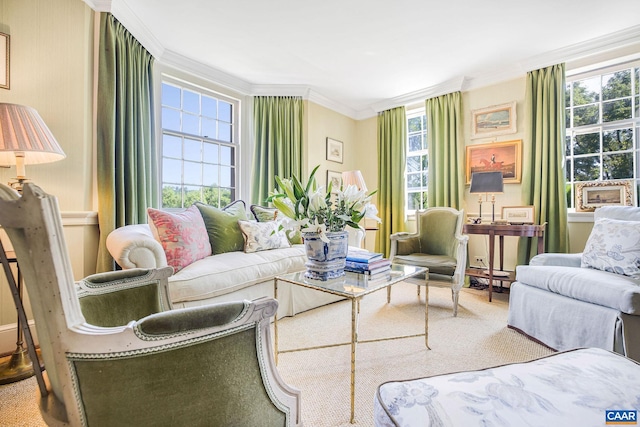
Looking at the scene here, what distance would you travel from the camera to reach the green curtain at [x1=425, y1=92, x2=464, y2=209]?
12.5ft

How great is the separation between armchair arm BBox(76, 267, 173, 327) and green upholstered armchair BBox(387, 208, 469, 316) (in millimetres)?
2088

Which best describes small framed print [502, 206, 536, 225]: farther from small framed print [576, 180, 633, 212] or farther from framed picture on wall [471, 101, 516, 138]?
framed picture on wall [471, 101, 516, 138]

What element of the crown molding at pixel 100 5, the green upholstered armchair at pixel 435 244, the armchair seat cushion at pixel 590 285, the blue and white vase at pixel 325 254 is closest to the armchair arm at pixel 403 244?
the green upholstered armchair at pixel 435 244

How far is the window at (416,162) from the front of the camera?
4.34 m

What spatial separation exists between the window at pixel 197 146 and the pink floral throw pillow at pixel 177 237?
1171 millimetres

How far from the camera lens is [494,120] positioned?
3613mm

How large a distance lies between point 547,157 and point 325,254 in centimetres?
297

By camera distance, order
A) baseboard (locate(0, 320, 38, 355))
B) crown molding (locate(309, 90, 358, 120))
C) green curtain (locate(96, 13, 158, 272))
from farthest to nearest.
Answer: crown molding (locate(309, 90, 358, 120))
green curtain (locate(96, 13, 158, 272))
baseboard (locate(0, 320, 38, 355))

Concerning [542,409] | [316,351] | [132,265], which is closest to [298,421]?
[542,409]

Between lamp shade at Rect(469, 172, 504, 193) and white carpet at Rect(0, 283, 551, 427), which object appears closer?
white carpet at Rect(0, 283, 551, 427)

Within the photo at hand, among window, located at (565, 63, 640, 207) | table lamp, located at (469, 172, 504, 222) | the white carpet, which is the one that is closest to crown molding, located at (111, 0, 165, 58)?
the white carpet

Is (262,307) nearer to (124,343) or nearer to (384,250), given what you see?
(124,343)

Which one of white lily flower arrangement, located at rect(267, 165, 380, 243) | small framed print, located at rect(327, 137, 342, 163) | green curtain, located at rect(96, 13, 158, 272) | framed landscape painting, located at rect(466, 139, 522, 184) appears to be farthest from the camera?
small framed print, located at rect(327, 137, 342, 163)

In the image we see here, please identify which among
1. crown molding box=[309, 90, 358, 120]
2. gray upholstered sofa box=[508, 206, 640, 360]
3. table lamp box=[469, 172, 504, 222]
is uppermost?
crown molding box=[309, 90, 358, 120]
